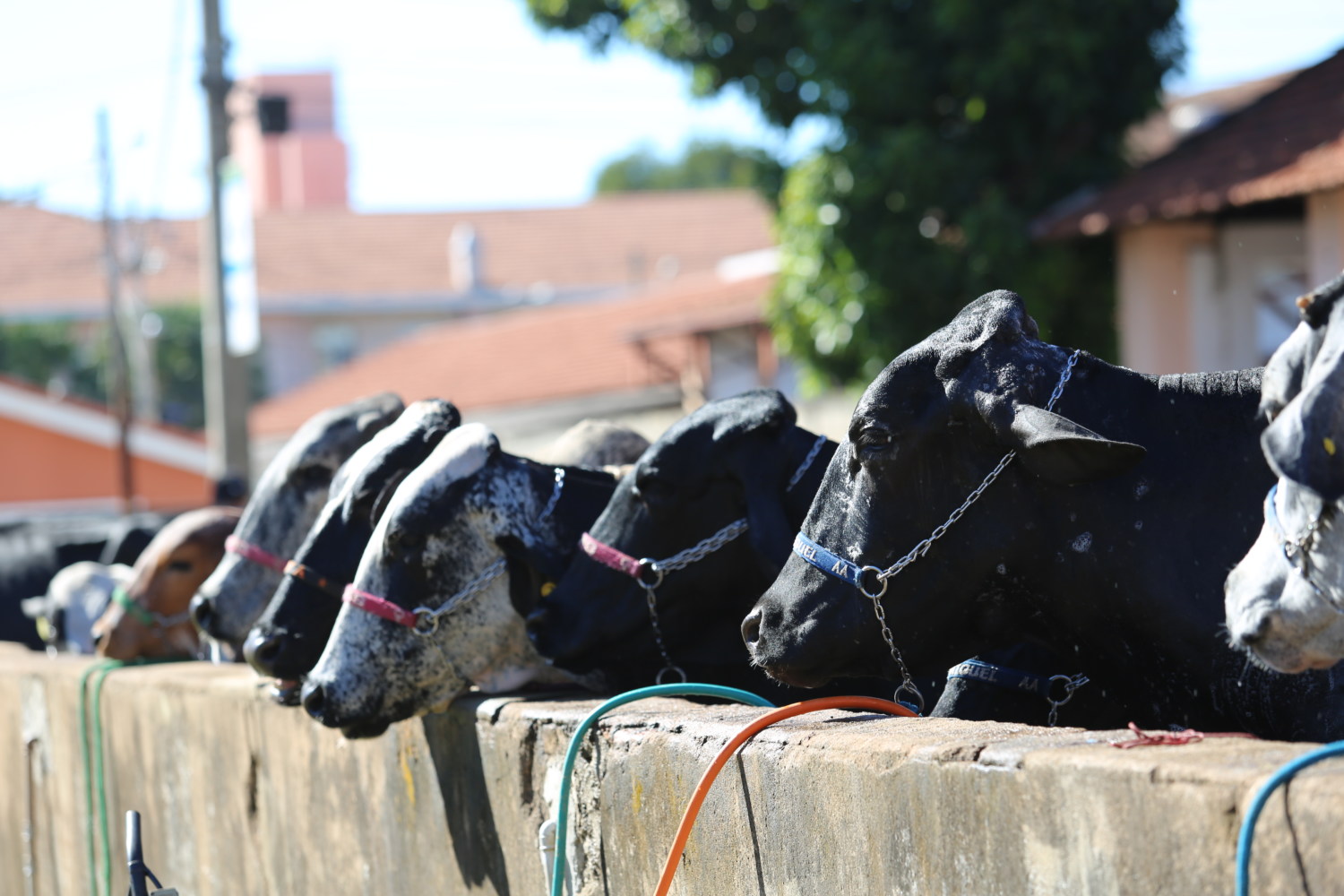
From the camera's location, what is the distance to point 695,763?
3.69 metres

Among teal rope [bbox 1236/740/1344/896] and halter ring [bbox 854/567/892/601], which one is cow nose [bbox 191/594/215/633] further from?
teal rope [bbox 1236/740/1344/896]

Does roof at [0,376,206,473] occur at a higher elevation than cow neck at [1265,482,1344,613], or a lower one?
lower

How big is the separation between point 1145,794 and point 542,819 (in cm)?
208

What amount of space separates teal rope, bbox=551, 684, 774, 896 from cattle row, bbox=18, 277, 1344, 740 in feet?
0.55

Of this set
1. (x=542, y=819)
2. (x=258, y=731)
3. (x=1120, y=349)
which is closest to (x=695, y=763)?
(x=542, y=819)

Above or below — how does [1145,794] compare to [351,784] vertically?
above

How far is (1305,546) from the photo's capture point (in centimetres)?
267

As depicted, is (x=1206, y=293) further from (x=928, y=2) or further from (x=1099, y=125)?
(x=928, y=2)

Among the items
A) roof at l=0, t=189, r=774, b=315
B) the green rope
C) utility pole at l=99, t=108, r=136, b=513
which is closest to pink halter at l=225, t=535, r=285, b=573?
the green rope

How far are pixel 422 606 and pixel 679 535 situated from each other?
0.78 meters

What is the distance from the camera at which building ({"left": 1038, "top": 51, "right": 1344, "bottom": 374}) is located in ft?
42.7

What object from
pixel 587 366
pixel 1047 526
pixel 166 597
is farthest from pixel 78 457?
pixel 1047 526

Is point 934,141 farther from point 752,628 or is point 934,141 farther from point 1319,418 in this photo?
point 1319,418

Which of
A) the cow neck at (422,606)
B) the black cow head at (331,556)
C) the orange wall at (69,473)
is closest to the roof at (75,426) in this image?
the orange wall at (69,473)
